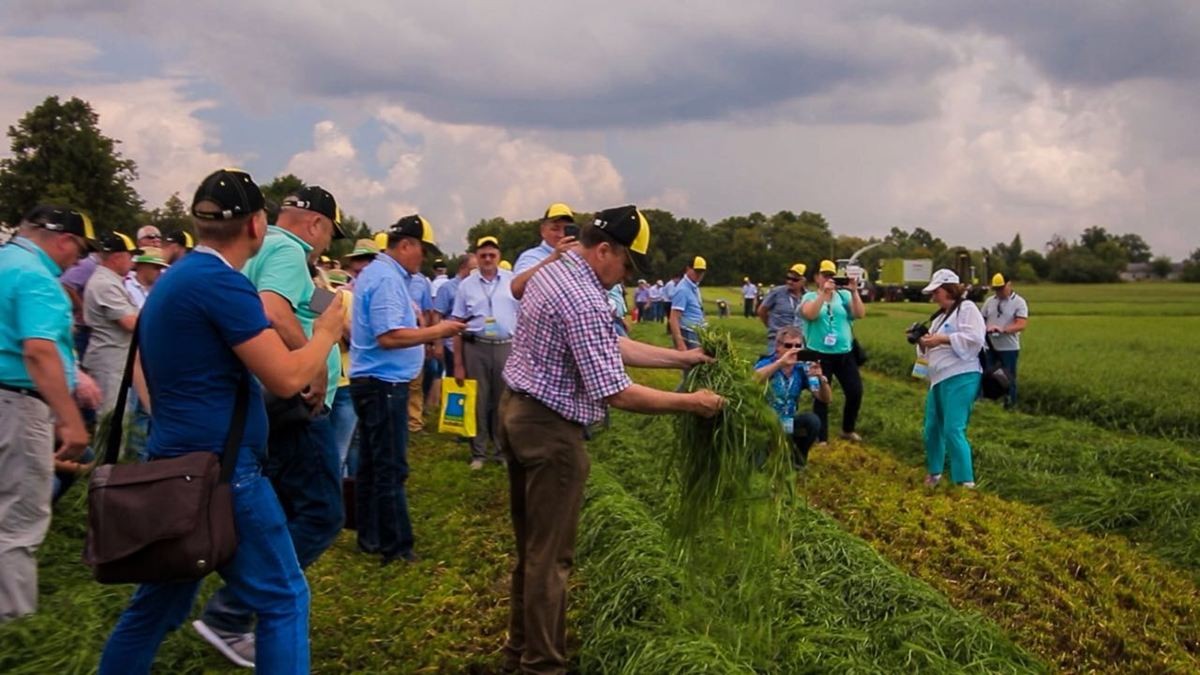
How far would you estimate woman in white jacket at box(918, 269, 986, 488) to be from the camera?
26.4 ft

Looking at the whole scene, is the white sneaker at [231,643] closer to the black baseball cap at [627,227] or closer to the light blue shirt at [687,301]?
the black baseball cap at [627,227]

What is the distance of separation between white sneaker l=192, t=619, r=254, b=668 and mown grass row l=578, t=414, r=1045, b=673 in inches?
65.8

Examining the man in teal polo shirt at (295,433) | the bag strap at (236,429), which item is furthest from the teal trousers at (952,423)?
the bag strap at (236,429)

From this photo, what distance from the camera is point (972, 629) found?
458cm

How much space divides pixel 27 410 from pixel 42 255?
86 centimetres

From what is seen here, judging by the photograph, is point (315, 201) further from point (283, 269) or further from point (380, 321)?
point (380, 321)

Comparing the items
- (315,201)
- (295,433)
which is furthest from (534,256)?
(295,433)

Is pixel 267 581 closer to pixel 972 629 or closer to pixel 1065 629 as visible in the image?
pixel 972 629

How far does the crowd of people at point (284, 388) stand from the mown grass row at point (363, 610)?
0.20m

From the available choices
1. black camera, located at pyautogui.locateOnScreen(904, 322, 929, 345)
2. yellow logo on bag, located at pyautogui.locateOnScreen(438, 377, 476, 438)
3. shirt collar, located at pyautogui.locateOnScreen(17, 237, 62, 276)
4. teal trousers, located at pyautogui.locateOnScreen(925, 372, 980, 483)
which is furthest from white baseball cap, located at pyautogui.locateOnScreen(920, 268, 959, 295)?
shirt collar, located at pyautogui.locateOnScreen(17, 237, 62, 276)

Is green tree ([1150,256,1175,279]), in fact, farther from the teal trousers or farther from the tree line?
the teal trousers

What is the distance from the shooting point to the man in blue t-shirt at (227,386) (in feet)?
9.95

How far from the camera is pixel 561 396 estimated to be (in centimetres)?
392

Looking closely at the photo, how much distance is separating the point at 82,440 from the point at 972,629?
189 inches
